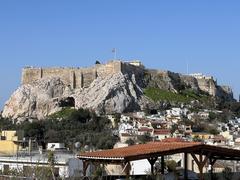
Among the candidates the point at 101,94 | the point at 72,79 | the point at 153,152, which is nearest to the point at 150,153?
the point at 153,152

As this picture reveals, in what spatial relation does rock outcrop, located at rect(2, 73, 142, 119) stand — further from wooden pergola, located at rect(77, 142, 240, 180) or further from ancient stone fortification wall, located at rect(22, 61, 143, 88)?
wooden pergola, located at rect(77, 142, 240, 180)

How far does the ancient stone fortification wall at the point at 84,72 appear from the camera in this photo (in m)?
110

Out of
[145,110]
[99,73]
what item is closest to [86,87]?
[99,73]

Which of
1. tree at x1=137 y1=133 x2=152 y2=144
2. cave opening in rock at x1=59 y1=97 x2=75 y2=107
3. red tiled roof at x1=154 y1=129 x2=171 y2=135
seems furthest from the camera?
cave opening in rock at x1=59 y1=97 x2=75 y2=107

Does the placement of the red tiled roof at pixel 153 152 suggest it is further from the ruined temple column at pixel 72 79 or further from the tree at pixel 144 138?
the ruined temple column at pixel 72 79

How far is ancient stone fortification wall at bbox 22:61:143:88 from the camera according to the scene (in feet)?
362

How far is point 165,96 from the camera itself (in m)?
112

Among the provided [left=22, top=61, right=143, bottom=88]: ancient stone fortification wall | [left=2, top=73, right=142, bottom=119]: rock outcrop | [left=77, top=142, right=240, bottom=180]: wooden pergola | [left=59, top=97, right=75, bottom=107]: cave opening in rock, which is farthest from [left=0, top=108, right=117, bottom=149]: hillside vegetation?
[left=77, top=142, right=240, bottom=180]: wooden pergola

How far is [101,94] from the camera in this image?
10469 cm

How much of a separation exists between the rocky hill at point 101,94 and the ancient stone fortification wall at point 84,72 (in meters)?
0.70

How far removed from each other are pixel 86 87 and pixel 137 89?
9.27 metres

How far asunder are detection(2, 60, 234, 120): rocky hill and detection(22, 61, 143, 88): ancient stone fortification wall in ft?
2.30

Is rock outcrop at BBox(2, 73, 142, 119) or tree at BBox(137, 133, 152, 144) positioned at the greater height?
rock outcrop at BBox(2, 73, 142, 119)

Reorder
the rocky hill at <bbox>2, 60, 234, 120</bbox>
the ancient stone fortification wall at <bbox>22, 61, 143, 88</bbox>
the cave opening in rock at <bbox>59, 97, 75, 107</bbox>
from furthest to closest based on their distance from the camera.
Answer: the ancient stone fortification wall at <bbox>22, 61, 143, 88</bbox> < the cave opening in rock at <bbox>59, 97, 75, 107</bbox> < the rocky hill at <bbox>2, 60, 234, 120</bbox>
